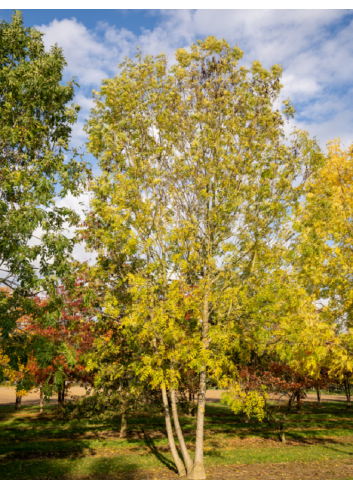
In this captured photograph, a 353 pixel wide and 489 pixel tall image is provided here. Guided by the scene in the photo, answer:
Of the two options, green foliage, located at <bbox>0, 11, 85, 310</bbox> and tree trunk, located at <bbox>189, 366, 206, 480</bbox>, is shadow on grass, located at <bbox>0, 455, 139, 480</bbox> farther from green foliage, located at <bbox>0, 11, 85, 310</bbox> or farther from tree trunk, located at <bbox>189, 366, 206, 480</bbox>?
green foliage, located at <bbox>0, 11, 85, 310</bbox>

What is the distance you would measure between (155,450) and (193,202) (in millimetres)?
10342

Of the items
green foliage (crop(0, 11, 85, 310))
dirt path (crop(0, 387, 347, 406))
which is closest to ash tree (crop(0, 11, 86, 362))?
green foliage (crop(0, 11, 85, 310))

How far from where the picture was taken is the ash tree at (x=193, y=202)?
1026 cm

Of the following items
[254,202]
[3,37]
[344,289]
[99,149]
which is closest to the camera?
[3,37]

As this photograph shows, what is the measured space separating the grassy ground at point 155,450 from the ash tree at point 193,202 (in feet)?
5.96

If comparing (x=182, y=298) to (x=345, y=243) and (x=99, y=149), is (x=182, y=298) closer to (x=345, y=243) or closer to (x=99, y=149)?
(x=345, y=243)

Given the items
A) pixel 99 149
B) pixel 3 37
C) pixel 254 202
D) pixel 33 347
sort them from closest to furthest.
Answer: pixel 33 347 → pixel 3 37 → pixel 254 202 → pixel 99 149

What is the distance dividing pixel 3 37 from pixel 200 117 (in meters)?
6.10

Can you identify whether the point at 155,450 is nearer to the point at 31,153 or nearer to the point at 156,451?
the point at 156,451

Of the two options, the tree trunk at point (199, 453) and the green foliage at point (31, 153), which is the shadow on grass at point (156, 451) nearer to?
the tree trunk at point (199, 453)

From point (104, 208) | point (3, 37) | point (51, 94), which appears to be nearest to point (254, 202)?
point (104, 208)

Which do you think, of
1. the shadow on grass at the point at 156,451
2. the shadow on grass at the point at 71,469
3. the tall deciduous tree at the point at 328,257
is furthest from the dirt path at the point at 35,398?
the tall deciduous tree at the point at 328,257

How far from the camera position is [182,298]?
33.3ft

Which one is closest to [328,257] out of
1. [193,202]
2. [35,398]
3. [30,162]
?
[193,202]
